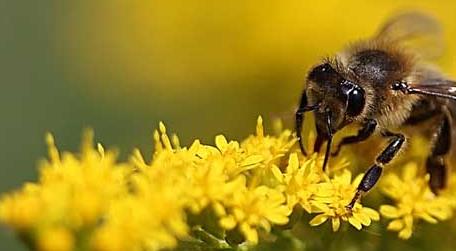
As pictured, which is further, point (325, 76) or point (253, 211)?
point (325, 76)

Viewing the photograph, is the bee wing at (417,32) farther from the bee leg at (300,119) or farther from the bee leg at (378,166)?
the bee leg at (300,119)

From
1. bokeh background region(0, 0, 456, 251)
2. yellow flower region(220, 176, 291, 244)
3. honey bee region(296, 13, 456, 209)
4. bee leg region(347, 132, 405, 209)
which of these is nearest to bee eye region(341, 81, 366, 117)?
honey bee region(296, 13, 456, 209)

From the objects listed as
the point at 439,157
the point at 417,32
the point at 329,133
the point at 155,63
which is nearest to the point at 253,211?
the point at 329,133

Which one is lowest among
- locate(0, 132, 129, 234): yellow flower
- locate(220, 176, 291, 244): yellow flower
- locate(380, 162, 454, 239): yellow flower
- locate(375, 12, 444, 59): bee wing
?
locate(380, 162, 454, 239): yellow flower

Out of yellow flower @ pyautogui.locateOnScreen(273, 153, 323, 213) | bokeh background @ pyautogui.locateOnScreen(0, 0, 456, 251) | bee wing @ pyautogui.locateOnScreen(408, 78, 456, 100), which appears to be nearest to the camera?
yellow flower @ pyautogui.locateOnScreen(273, 153, 323, 213)

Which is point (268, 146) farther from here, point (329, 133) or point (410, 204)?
point (410, 204)

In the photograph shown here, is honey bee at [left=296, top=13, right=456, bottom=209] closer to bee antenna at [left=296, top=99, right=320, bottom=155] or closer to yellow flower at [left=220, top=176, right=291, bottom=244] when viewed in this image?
bee antenna at [left=296, top=99, right=320, bottom=155]

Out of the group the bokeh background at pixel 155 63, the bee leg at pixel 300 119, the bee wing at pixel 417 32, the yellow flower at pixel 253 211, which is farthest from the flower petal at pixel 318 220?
the bokeh background at pixel 155 63
